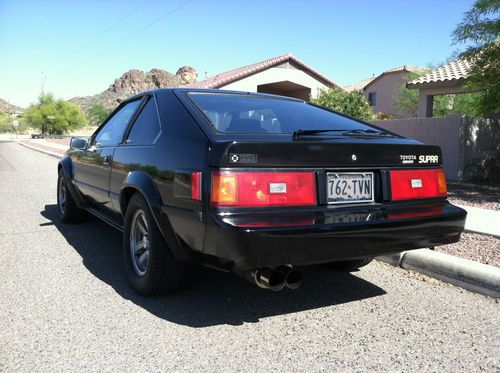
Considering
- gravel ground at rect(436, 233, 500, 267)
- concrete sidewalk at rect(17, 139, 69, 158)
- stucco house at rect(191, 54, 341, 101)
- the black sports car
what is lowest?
gravel ground at rect(436, 233, 500, 267)

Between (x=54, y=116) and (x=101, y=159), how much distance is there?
7534 centimetres

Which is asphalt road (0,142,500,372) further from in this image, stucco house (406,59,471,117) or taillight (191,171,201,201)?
stucco house (406,59,471,117)

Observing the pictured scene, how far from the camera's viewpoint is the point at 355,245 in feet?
9.76

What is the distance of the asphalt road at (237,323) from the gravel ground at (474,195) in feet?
13.2

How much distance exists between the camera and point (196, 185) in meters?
2.87

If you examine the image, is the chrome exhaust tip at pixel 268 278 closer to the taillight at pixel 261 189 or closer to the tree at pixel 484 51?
the taillight at pixel 261 189

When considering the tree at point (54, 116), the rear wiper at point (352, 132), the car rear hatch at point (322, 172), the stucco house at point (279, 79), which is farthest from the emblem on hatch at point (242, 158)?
the tree at point (54, 116)

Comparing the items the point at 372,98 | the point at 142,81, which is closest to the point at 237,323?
the point at 372,98

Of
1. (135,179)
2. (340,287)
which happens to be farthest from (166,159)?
(340,287)

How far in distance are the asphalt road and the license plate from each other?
0.85 m

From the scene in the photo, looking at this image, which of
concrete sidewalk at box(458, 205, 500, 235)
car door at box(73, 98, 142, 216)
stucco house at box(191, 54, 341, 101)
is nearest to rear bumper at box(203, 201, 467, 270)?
car door at box(73, 98, 142, 216)

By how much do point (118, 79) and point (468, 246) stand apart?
19180 centimetres

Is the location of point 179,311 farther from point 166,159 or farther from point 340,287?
point 340,287

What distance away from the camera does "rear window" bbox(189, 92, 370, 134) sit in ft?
11.4
